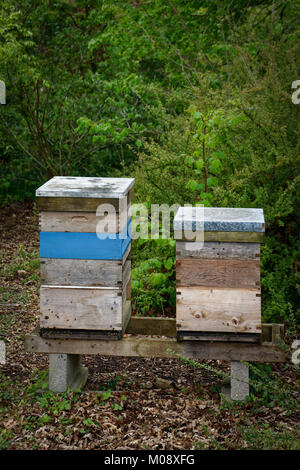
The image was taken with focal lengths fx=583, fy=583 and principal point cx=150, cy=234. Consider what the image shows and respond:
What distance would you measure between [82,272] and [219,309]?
857 millimetres

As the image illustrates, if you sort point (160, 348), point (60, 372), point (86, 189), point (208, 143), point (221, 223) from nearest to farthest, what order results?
point (221, 223)
point (86, 189)
point (160, 348)
point (60, 372)
point (208, 143)

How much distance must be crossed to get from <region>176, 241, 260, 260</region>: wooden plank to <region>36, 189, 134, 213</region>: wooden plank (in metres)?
0.45

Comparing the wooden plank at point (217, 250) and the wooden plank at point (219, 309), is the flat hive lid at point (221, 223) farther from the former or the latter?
the wooden plank at point (219, 309)

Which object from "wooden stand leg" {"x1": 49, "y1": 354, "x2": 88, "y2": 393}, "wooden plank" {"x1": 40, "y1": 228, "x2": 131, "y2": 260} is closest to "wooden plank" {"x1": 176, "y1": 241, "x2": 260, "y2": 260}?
"wooden plank" {"x1": 40, "y1": 228, "x2": 131, "y2": 260}

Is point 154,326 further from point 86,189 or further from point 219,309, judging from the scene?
point 86,189

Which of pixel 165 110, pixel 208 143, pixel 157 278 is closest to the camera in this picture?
pixel 208 143

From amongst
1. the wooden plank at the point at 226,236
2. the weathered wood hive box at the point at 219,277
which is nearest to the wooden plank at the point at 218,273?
the weathered wood hive box at the point at 219,277

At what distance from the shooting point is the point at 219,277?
3453mm

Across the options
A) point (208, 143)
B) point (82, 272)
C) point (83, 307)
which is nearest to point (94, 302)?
point (83, 307)

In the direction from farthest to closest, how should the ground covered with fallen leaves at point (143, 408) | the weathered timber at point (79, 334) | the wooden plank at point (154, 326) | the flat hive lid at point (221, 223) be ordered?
1. the wooden plank at point (154, 326)
2. the weathered timber at point (79, 334)
3. the flat hive lid at point (221, 223)
4. the ground covered with fallen leaves at point (143, 408)

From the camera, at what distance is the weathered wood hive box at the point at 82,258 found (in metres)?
3.47

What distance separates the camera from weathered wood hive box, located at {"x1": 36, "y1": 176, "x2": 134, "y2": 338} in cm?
347

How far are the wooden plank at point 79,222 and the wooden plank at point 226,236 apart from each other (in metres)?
0.37

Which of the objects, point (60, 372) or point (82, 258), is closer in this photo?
point (82, 258)
